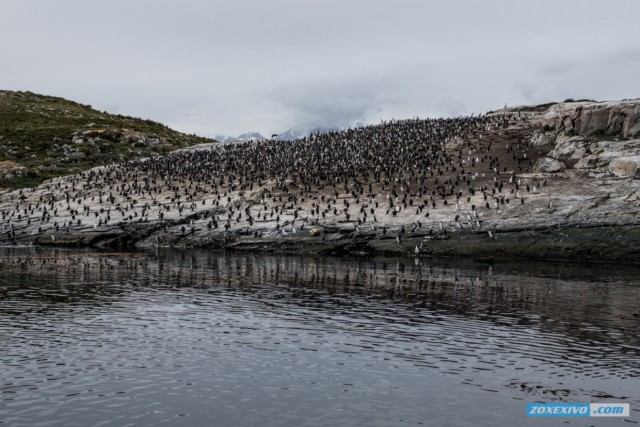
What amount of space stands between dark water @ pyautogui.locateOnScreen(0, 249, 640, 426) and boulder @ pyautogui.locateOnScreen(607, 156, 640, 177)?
29.7 metres

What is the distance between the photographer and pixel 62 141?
150000 millimetres

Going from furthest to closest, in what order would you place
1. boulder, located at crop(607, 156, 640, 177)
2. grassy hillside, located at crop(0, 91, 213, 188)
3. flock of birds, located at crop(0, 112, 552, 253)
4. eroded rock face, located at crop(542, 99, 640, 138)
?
grassy hillside, located at crop(0, 91, 213, 188) < eroded rock face, located at crop(542, 99, 640, 138) < flock of birds, located at crop(0, 112, 552, 253) < boulder, located at crop(607, 156, 640, 177)

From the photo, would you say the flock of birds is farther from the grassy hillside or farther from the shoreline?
the grassy hillside

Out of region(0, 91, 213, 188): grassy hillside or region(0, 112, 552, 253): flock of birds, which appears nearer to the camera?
region(0, 112, 552, 253): flock of birds

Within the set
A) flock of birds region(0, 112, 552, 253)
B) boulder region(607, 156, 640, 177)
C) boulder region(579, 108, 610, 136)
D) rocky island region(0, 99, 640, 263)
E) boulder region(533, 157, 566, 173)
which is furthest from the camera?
boulder region(579, 108, 610, 136)

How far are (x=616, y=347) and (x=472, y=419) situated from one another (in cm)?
1371

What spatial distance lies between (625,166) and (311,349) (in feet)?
216

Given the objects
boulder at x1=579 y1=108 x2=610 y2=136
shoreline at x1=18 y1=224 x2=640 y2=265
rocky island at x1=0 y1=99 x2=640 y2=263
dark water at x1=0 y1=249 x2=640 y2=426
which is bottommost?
dark water at x1=0 y1=249 x2=640 y2=426

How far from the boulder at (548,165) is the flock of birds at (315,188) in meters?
1.92

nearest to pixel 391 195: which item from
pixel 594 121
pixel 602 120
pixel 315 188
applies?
pixel 315 188

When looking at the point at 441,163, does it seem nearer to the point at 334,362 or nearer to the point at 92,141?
the point at 334,362

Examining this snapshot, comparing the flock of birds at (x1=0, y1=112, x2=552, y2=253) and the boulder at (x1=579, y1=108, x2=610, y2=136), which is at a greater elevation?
the boulder at (x1=579, y1=108, x2=610, y2=136)

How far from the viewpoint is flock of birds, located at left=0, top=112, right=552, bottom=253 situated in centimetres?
8269

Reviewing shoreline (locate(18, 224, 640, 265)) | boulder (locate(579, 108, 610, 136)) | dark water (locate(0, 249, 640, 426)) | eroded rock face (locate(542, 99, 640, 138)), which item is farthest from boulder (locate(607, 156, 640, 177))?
dark water (locate(0, 249, 640, 426))
